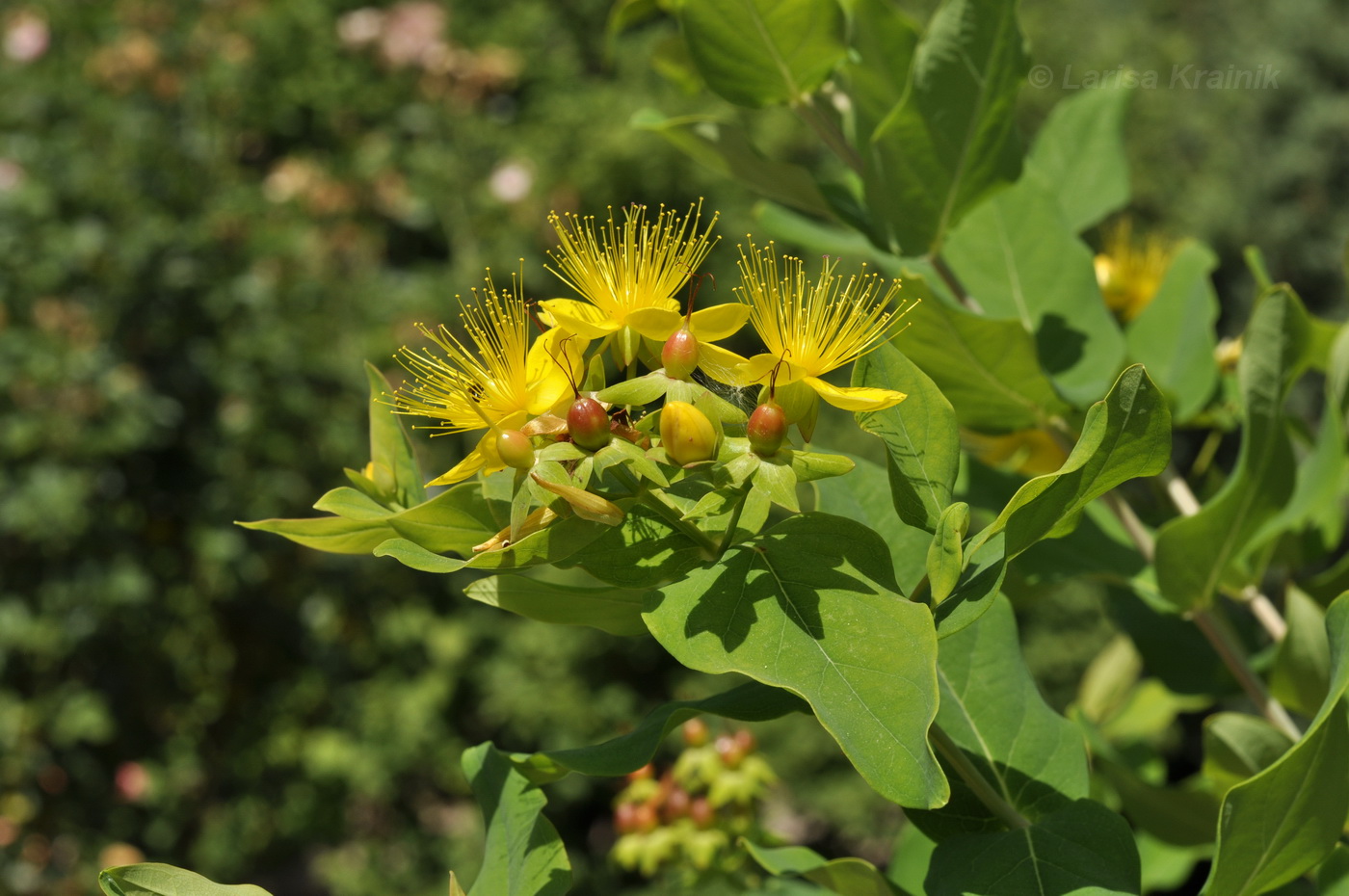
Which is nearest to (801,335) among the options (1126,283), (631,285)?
(631,285)

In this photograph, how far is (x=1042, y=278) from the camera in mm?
1096

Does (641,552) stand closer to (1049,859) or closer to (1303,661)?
(1049,859)

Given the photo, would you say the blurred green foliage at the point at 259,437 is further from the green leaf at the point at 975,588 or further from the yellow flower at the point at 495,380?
the green leaf at the point at 975,588

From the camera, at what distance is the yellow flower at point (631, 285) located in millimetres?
669

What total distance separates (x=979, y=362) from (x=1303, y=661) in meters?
0.39

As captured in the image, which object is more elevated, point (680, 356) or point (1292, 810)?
point (680, 356)

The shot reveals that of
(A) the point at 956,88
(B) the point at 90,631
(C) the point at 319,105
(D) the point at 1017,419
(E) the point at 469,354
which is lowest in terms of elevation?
(B) the point at 90,631

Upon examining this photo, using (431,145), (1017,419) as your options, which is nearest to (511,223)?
(431,145)

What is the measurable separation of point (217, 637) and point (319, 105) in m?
2.18

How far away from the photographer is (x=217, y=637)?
141 inches

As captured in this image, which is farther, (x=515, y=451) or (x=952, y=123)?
(x=952, y=123)

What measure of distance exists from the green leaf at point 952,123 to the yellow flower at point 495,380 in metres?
0.36

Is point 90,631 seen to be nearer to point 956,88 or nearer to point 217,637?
point 217,637

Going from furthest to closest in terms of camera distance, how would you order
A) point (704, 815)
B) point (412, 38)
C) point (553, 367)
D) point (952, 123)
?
point (412, 38)
point (704, 815)
point (952, 123)
point (553, 367)
